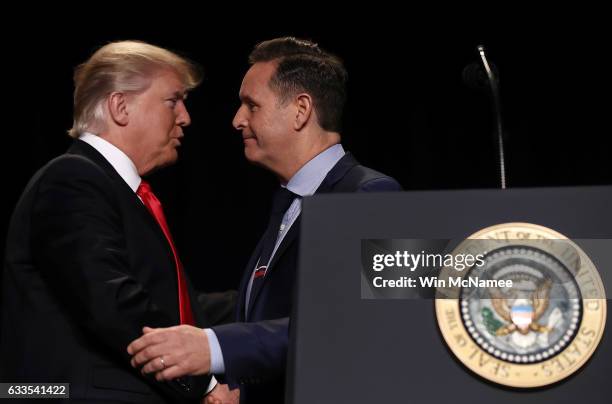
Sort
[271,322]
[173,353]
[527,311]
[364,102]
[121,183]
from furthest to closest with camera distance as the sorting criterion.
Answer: [364,102] → [121,183] → [271,322] → [173,353] → [527,311]

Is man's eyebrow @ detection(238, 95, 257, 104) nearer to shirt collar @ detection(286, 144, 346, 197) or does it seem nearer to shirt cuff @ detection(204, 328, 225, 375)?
shirt collar @ detection(286, 144, 346, 197)

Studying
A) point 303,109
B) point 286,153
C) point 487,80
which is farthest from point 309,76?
point 487,80

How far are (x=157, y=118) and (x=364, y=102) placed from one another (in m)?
1.49

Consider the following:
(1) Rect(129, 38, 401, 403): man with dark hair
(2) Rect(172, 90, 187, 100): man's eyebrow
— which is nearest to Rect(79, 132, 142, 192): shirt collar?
(2) Rect(172, 90, 187, 100): man's eyebrow

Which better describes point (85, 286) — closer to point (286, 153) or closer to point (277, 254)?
point (277, 254)

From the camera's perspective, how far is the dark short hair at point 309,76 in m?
1.87

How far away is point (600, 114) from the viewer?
307cm

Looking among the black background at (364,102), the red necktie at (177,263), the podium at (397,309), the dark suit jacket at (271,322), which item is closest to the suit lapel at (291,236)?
the dark suit jacket at (271,322)

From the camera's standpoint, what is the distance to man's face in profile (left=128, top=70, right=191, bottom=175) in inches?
67.5

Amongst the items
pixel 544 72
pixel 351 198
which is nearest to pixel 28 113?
pixel 544 72

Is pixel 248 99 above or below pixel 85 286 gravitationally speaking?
above

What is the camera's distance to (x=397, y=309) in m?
0.86

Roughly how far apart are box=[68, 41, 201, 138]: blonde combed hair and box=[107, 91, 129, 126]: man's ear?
11 mm

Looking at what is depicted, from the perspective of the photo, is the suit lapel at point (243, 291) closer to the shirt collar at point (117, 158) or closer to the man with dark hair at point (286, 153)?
the man with dark hair at point (286, 153)
